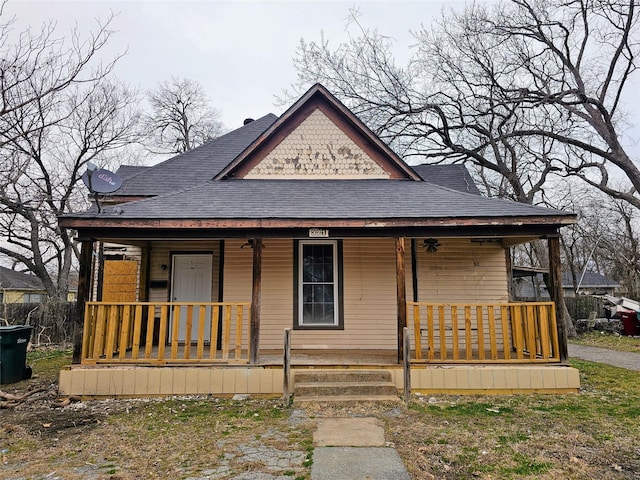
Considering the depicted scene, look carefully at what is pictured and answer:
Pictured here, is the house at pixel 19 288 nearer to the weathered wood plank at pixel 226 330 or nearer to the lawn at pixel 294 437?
the weathered wood plank at pixel 226 330

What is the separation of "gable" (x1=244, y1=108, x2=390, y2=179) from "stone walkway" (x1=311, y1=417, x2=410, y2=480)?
5.26 metres

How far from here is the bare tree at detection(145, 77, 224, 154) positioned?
28.1m

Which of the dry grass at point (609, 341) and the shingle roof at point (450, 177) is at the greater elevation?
the shingle roof at point (450, 177)

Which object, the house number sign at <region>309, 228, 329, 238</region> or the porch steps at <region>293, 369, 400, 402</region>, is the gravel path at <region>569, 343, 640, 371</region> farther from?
the house number sign at <region>309, 228, 329, 238</region>

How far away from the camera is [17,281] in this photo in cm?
3362

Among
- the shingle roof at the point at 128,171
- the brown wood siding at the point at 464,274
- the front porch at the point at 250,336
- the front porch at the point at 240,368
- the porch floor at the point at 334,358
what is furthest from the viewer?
the shingle roof at the point at 128,171

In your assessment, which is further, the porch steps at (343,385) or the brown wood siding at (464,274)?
the brown wood siding at (464,274)

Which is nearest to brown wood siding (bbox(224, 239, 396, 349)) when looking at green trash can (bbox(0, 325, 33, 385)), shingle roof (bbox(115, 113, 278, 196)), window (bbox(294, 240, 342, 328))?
window (bbox(294, 240, 342, 328))

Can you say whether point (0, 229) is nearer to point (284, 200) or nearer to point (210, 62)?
point (210, 62)

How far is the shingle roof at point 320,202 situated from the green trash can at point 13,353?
3.17 meters

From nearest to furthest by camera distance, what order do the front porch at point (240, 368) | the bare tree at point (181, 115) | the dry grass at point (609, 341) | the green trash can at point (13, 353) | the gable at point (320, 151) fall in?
the front porch at point (240, 368)
the green trash can at point (13, 353)
the gable at point (320, 151)
the dry grass at point (609, 341)
the bare tree at point (181, 115)

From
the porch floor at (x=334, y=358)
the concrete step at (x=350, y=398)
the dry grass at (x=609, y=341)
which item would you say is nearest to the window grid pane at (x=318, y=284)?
the porch floor at (x=334, y=358)

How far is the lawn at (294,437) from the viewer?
3824mm

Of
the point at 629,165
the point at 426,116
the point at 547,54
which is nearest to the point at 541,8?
the point at 547,54
